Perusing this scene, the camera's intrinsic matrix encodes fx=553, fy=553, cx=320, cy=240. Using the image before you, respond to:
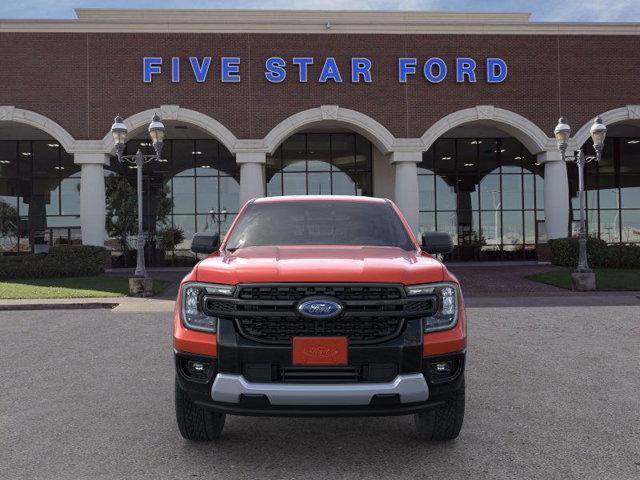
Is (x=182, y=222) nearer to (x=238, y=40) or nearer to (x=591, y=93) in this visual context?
(x=238, y=40)

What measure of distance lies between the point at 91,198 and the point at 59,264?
3865 mm

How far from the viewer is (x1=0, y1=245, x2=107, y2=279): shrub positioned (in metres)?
19.6

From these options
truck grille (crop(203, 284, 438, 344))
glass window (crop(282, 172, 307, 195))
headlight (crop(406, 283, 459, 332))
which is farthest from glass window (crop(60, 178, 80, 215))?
headlight (crop(406, 283, 459, 332))

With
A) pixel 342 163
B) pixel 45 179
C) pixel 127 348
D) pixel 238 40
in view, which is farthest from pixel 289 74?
pixel 127 348

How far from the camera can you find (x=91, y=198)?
2284 centimetres

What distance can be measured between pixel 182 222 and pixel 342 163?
28.9ft

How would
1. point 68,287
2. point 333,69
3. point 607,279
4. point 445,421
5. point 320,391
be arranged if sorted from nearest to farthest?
point 320,391 → point 445,421 → point 68,287 → point 607,279 → point 333,69

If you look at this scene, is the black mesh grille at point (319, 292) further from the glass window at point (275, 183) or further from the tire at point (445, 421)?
the glass window at point (275, 183)

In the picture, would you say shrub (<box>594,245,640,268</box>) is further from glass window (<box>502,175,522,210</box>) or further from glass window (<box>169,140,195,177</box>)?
glass window (<box>169,140,195,177</box>)

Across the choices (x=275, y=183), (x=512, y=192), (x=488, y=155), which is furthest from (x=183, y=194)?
(x=512, y=192)

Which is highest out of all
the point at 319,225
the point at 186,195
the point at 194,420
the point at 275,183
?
the point at 275,183

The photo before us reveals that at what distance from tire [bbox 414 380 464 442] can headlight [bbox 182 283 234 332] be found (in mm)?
1630

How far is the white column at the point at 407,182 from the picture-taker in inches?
920

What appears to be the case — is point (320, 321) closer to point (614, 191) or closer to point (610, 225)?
point (610, 225)
